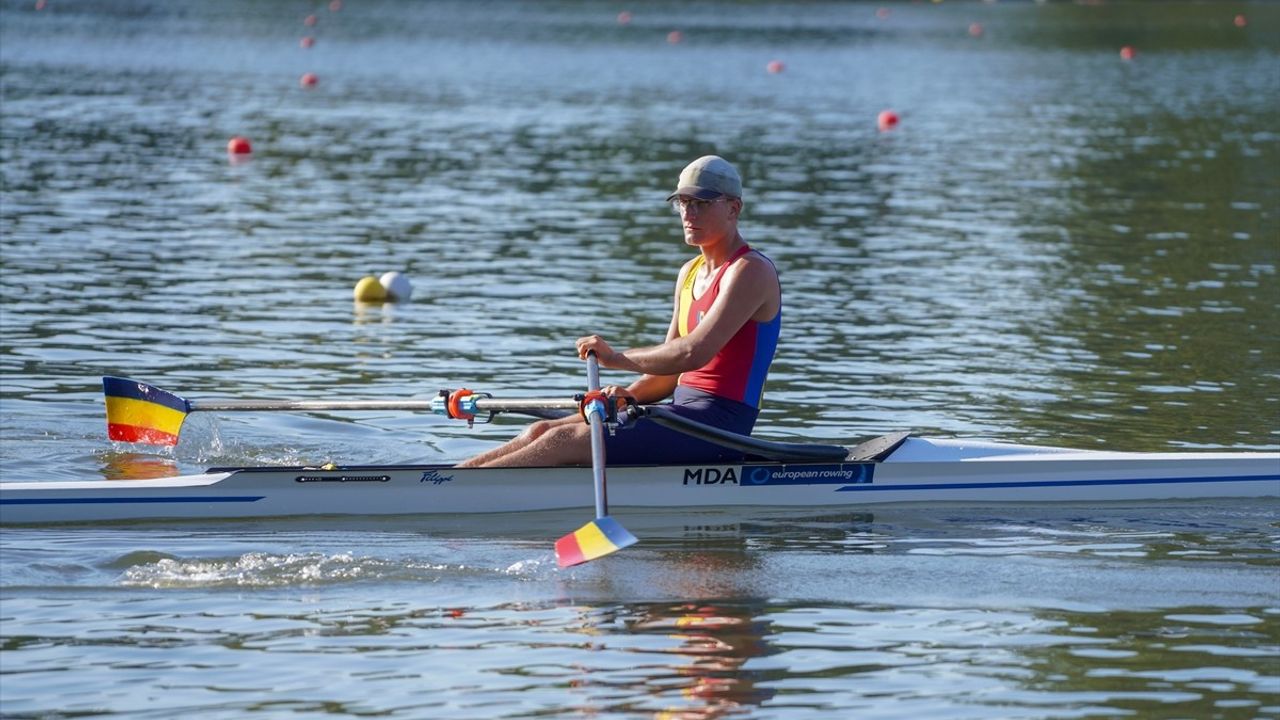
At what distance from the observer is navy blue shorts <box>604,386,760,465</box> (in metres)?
9.28

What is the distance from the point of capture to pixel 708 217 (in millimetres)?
9086

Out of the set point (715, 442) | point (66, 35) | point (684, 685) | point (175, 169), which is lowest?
point (684, 685)

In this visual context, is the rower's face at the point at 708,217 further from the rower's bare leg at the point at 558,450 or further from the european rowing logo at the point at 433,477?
the european rowing logo at the point at 433,477

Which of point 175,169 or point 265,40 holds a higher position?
point 265,40

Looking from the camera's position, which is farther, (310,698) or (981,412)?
(981,412)

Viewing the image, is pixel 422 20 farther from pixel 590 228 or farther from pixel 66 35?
pixel 590 228

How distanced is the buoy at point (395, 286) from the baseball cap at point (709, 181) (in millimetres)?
7945

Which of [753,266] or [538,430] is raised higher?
[753,266]

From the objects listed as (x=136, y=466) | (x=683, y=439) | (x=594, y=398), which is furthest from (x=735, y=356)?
(x=136, y=466)

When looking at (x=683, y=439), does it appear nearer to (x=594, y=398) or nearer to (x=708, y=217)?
(x=594, y=398)

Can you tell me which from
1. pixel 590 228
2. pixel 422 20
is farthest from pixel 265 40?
pixel 590 228

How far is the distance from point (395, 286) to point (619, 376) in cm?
356

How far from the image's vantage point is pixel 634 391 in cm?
976

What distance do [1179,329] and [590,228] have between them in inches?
313
